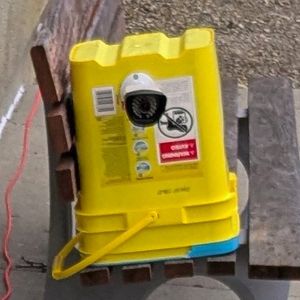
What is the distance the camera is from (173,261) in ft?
10.2

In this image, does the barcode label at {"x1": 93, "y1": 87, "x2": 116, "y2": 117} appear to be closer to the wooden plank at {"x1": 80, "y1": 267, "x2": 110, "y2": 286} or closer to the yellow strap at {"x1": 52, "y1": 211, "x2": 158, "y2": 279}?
the yellow strap at {"x1": 52, "y1": 211, "x2": 158, "y2": 279}

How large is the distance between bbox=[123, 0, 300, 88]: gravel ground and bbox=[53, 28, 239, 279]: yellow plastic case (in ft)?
8.63

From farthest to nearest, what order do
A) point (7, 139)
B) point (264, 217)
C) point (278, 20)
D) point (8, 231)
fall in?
point (278, 20) → point (7, 139) → point (8, 231) → point (264, 217)

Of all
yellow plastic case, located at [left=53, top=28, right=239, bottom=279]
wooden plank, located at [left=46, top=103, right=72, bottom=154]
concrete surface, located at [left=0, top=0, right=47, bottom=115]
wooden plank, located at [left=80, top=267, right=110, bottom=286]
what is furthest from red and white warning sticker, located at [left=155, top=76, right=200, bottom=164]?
concrete surface, located at [left=0, top=0, right=47, bottom=115]

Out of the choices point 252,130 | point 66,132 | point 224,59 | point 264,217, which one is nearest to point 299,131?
point 224,59

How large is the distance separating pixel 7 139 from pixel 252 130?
164 cm

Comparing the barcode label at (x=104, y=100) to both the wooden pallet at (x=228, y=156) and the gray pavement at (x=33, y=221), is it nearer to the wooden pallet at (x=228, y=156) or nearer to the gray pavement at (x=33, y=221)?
the wooden pallet at (x=228, y=156)

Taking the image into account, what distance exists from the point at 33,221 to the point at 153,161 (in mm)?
1443

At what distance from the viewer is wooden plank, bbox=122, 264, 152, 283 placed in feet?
10.2

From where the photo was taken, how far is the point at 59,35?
3082mm

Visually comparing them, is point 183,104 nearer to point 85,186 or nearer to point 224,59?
point 85,186

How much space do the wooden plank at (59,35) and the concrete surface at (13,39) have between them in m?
1.50

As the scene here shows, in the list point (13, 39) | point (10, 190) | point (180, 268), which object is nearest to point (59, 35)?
point (180, 268)

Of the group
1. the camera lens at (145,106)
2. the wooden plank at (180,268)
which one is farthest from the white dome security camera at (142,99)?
the wooden plank at (180,268)
